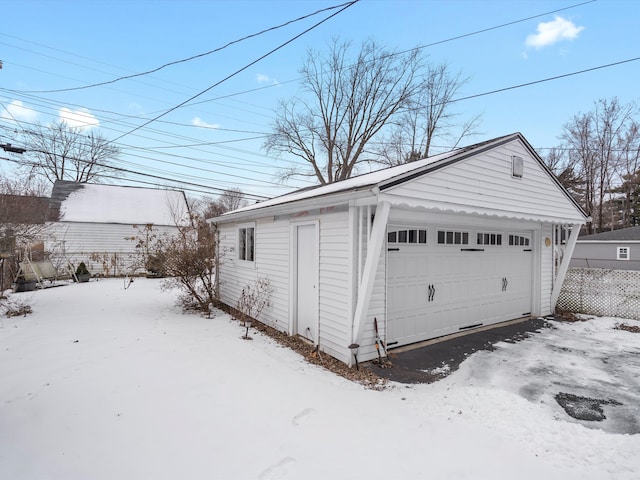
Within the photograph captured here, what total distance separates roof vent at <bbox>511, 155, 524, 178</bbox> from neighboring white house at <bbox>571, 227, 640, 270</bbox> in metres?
15.0

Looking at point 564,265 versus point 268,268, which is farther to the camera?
point 564,265

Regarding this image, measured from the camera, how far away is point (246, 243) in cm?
803

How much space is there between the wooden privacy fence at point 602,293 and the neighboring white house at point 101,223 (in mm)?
14155

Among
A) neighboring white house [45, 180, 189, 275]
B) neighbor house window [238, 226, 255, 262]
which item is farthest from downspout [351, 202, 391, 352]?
neighboring white house [45, 180, 189, 275]

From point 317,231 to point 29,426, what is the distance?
13.0 ft

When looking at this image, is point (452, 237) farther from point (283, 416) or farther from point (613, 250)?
point (613, 250)

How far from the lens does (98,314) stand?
7.66m

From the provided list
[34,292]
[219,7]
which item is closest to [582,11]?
[219,7]

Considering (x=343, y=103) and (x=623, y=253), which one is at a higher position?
(x=343, y=103)

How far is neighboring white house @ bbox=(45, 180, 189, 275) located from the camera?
15836mm

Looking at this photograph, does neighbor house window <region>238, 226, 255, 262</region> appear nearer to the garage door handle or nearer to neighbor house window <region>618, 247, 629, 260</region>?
the garage door handle

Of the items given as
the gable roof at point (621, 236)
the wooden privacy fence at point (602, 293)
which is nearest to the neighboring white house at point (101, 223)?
the wooden privacy fence at point (602, 293)

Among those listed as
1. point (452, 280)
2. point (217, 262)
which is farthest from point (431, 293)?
point (217, 262)

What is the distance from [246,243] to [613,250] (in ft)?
72.5
